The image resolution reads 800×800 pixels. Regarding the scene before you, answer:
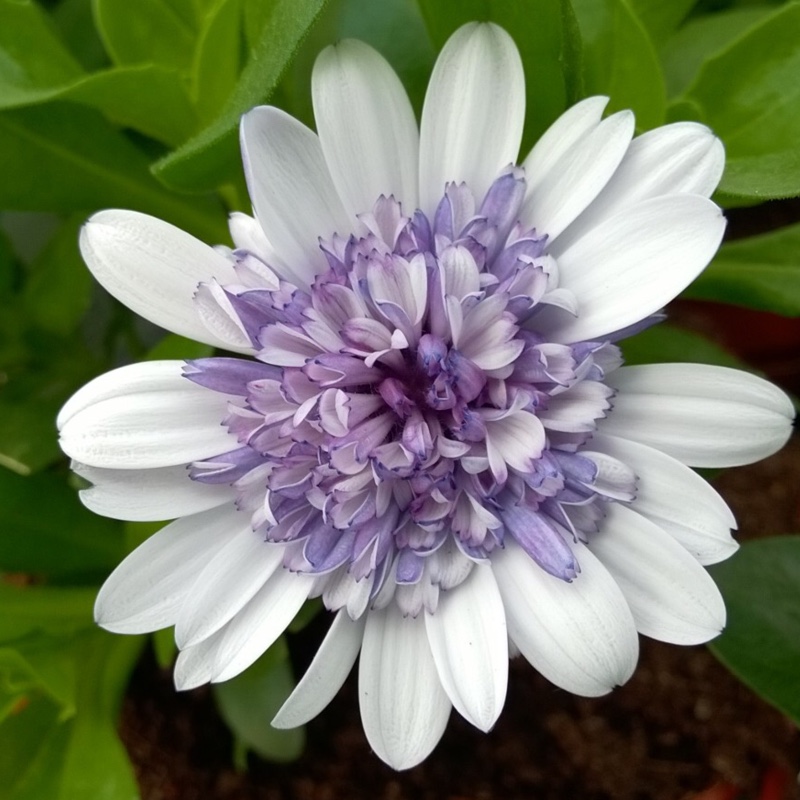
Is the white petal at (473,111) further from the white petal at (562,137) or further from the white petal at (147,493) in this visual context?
the white petal at (147,493)

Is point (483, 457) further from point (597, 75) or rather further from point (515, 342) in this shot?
point (597, 75)

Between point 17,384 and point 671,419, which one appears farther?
point 17,384

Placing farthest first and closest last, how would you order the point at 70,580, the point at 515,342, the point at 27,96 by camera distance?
the point at 70,580 → the point at 27,96 → the point at 515,342

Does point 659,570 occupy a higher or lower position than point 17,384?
higher

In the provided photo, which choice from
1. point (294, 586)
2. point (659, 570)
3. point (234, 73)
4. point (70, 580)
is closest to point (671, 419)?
point (659, 570)

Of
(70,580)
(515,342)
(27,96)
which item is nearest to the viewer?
(515,342)

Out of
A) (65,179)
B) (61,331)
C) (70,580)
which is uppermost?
(65,179)

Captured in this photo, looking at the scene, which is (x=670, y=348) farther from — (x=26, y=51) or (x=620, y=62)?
(x=26, y=51)

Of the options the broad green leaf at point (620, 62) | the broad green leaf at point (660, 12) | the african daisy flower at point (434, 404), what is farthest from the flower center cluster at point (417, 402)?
the broad green leaf at point (660, 12)
